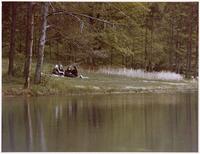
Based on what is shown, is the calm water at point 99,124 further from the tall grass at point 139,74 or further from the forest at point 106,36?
the tall grass at point 139,74

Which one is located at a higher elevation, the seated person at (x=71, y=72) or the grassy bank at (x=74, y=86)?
the seated person at (x=71, y=72)

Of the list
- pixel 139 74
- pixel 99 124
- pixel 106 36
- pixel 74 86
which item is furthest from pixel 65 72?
pixel 99 124

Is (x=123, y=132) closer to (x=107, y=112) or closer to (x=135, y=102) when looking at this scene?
(x=107, y=112)

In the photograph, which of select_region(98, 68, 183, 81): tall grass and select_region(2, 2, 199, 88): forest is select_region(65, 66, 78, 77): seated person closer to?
select_region(2, 2, 199, 88): forest

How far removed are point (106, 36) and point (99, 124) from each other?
2347cm

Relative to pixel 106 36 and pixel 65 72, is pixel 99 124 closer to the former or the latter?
pixel 65 72

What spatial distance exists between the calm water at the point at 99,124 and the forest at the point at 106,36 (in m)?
5.55

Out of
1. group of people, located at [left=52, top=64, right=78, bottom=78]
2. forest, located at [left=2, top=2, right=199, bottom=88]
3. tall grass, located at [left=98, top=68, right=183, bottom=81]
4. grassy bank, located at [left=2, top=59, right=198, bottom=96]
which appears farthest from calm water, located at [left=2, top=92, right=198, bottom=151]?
tall grass, located at [left=98, top=68, right=183, bottom=81]

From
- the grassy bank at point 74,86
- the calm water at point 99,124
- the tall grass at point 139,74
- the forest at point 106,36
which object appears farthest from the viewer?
the tall grass at point 139,74

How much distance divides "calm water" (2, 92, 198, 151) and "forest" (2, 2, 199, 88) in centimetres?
555

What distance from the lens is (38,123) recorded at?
15398 millimetres

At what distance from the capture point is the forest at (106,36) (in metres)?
31.0

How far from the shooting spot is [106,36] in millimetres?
38406

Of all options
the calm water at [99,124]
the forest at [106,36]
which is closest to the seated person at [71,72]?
the forest at [106,36]
